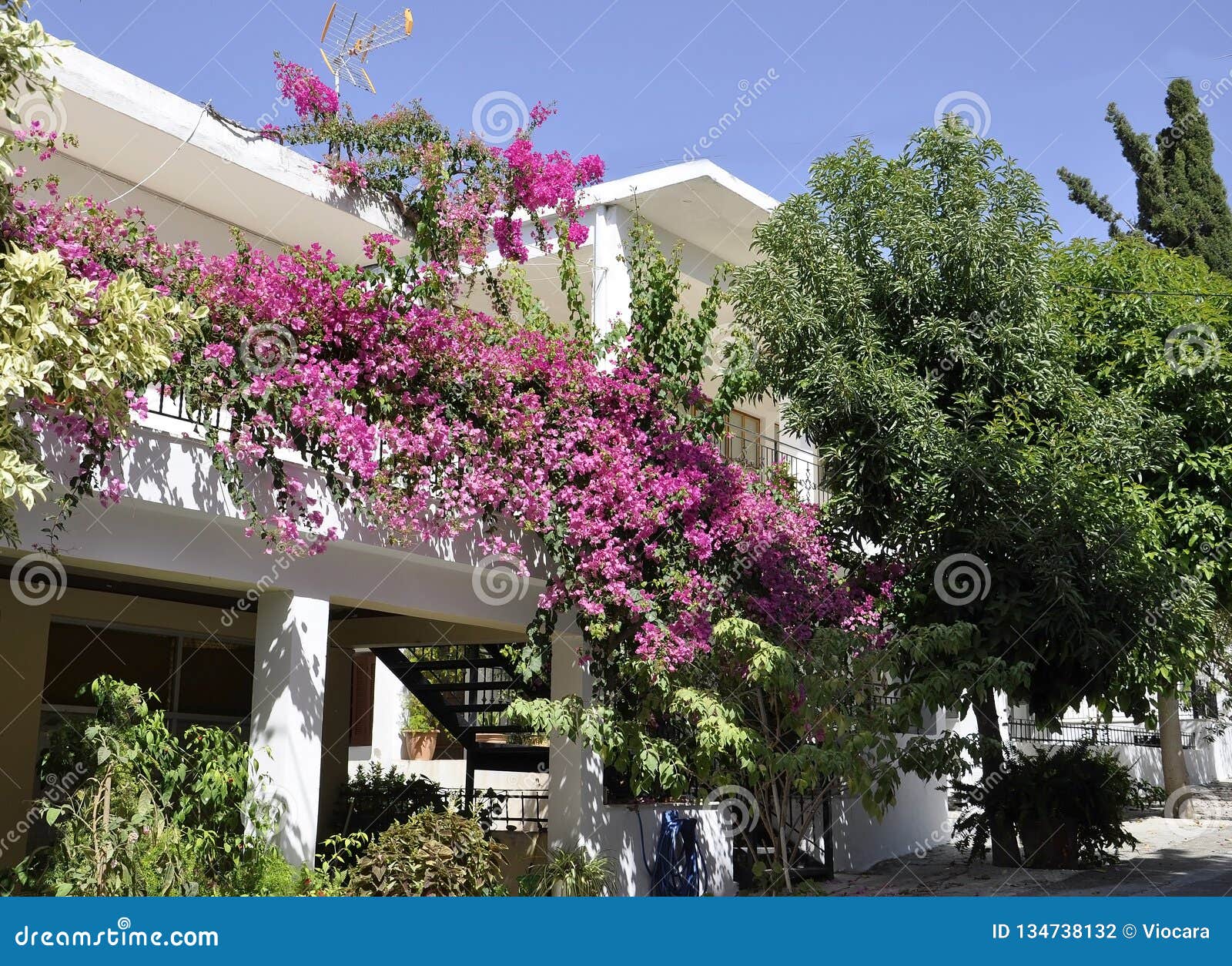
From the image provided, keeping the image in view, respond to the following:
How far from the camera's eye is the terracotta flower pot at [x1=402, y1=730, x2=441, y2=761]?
98.9 feet

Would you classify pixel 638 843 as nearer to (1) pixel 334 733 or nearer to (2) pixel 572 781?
(2) pixel 572 781

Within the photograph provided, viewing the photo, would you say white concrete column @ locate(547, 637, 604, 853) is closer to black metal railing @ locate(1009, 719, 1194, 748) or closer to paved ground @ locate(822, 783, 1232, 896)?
paved ground @ locate(822, 783, 1232, 896)

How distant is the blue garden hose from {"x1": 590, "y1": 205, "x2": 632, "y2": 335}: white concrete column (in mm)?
4566

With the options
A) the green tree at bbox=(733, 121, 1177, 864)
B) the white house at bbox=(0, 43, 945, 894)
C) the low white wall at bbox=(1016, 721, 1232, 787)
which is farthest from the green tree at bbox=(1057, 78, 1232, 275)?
the white house at bbox=(0, 43, 945, 894)

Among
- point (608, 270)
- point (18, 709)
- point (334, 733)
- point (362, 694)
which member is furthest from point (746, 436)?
point (18, 709)

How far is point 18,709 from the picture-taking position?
32.3 ft

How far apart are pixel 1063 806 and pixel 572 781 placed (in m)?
5.69

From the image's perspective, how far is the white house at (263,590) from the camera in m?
7.24

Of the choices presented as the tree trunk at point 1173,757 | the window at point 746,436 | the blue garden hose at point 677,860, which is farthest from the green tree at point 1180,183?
the blue garden hose at point 677,860

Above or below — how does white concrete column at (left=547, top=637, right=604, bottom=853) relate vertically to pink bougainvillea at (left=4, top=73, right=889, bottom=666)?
below

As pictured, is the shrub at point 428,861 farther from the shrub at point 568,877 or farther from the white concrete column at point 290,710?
the shrub at point 568,877

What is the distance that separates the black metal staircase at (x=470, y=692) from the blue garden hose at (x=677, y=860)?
232cm

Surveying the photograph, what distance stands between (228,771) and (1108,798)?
9.11 meters

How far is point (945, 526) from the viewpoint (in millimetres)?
10727
